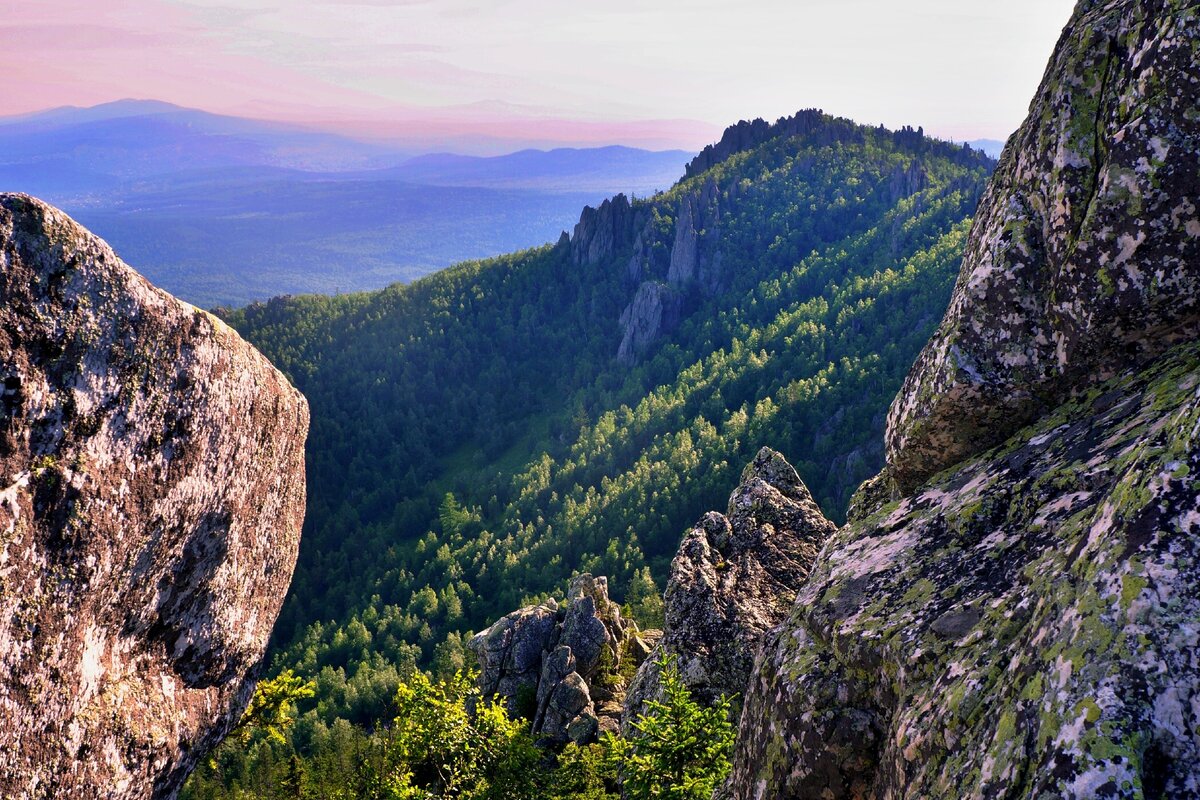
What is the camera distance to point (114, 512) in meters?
8.84

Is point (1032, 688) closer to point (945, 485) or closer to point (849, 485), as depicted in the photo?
point (945, 485)


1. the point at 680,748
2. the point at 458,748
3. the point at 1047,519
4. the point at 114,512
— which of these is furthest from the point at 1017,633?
the point at 458,748

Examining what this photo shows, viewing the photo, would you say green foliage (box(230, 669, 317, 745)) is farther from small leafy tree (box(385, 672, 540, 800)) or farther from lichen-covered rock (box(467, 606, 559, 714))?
lichen-covered rock (box(467, 606, 559, 714))

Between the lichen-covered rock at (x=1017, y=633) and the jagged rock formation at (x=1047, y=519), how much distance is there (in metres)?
0.02

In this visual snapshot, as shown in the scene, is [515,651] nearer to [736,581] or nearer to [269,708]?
[736,581]

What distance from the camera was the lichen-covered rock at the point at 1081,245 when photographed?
302 inches

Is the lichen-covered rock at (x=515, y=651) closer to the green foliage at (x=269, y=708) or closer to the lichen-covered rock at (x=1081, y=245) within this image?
the green foliage at (x=269, y=708)

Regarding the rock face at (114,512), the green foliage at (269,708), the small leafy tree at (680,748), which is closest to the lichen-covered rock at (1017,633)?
the small leafy tree at (680,748)

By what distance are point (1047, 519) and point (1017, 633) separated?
1.52 meters

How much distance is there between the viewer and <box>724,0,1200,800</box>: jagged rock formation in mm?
4918

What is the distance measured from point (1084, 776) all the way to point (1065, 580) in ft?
5.63

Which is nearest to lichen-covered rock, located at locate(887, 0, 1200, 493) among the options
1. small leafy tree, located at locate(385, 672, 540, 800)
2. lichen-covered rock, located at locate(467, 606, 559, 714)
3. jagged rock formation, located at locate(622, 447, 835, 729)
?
jagged rock formation, located at locate(622, 447, 835, 729)

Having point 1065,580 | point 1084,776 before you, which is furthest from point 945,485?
point 1084,776

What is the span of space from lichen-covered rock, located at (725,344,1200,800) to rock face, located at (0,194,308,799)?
26.4ft
